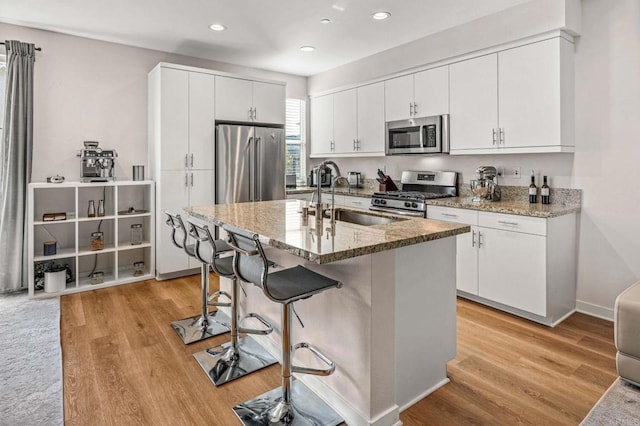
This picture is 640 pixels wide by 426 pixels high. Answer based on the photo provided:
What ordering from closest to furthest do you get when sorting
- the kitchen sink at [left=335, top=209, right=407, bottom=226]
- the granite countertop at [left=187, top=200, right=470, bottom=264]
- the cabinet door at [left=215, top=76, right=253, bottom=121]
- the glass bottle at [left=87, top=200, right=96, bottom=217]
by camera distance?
the granite countertop at [left=187, top=200, right=470, bottom=264]
the kitchen sink at [left=335, top=209, right=407, bottom=226]
the glass bottle at [left=87, top=200, right=96, bottom=217]
the cabinet door at [left=215, top=76, right=253, bottom=121]

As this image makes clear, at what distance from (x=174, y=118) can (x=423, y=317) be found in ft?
11.1

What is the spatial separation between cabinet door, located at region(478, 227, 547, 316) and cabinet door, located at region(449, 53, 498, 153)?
0.91 metres

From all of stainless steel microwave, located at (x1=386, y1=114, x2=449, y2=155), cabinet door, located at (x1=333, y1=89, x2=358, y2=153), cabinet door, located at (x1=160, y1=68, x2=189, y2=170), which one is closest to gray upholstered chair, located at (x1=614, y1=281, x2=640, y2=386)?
stainless steel microwave, located at (x1=386, y1=114, x2=449, y2=155)

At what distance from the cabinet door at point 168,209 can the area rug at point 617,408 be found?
3784mm

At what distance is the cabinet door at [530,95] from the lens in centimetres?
314

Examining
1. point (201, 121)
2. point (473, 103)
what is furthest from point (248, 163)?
→ point (473, 103)

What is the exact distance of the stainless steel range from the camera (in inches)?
154

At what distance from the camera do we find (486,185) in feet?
12.2

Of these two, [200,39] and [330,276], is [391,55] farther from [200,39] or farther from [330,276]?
[330,276]

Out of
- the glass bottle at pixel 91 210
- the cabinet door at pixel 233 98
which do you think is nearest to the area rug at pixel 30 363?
the glass bottle at pixel 91 210

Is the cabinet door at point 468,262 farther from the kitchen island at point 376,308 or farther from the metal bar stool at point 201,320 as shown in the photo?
the metal bar stool at point 201,320

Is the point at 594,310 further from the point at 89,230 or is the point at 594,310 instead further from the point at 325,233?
the point at 89,230

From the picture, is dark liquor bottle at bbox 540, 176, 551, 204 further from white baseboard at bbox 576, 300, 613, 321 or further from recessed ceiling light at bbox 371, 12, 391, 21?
recessed ceiling light at bbox 371, 12, 391, 21

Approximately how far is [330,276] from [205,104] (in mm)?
3147
